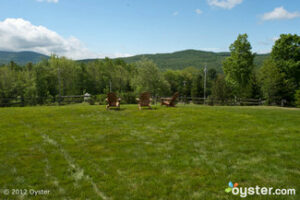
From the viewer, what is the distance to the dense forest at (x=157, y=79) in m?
33.3

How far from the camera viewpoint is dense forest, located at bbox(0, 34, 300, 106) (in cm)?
3331

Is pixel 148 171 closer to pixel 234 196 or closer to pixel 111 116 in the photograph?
pixel 234 196

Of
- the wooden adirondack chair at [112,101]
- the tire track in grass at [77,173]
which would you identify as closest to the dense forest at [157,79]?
the wooden adirondack chair at [112,101]

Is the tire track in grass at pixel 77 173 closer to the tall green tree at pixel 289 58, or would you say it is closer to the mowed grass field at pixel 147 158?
the mowed grass field at pixel 147 158

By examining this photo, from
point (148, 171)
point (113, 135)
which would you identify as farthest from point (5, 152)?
point (148, 171)

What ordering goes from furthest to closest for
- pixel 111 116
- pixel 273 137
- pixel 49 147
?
pixel 111 116
pixel 273 137
pixel 49 147

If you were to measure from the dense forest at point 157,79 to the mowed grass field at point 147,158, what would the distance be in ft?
43.8

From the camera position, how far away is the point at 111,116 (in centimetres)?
1037

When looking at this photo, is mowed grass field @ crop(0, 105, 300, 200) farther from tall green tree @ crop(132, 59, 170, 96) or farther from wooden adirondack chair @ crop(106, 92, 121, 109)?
tall green tree @ crop(132, 59, 170, 96)

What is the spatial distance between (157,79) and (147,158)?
46.4 m

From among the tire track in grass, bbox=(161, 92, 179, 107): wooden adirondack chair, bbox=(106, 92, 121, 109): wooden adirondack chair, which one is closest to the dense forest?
bbox=(106, 92, 121, 109): wooden adirondack chair

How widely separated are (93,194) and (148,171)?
1.20 m

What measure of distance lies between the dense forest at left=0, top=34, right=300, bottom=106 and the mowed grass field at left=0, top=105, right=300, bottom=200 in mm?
13349

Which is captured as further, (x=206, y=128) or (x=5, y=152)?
(x=206, y=128)
